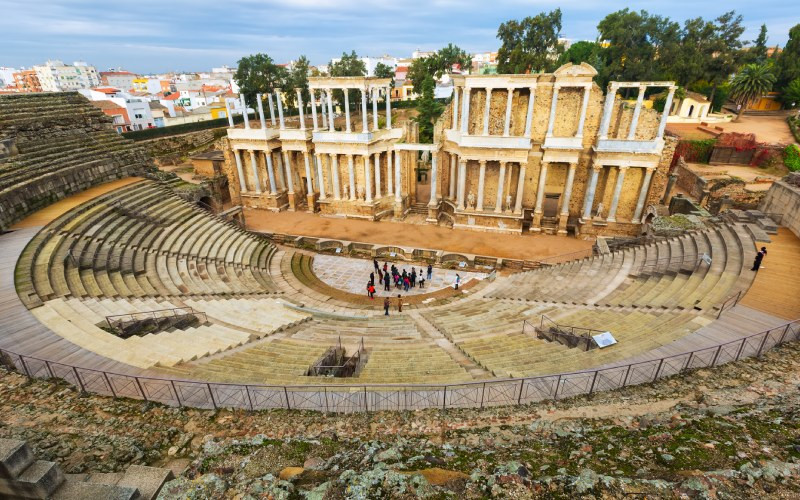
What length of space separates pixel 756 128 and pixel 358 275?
5054cm

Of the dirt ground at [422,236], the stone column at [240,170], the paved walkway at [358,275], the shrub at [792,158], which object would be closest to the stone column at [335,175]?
the dirt ground at [422,236]

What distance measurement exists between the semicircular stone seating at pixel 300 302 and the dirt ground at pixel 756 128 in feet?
102

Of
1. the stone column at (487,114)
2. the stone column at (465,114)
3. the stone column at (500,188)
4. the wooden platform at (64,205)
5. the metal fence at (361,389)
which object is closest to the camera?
the metal fence at (361,389)

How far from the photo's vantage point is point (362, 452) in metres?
6.81

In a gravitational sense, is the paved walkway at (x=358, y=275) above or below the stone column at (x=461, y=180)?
below

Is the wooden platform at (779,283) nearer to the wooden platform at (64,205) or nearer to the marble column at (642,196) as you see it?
the marble column at (642,196)

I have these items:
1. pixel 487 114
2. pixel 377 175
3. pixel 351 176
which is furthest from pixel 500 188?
pixel 351 176

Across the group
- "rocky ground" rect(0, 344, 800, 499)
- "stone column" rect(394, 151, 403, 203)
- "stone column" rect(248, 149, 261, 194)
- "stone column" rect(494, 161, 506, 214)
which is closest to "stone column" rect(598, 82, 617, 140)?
"stone column" rect(494, 161, 506, 214)

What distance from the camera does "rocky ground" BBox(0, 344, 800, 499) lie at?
5449 millimetres

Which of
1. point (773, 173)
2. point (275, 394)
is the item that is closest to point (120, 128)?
point (275, 394)

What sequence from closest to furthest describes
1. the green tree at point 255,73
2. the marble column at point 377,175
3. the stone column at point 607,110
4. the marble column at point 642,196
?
the stone column at point 607,110 < the marble column at point 642,196 < the marble column at point 377,175 < the green tree at point 255,73

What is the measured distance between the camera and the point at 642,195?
82.6 ft

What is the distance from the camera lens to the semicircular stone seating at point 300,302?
11.3 metres

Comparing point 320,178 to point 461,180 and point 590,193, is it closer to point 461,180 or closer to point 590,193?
point 461,180
